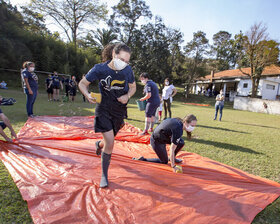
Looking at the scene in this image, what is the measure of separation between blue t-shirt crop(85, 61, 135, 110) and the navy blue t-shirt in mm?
933

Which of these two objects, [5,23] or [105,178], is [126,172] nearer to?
[105,178]

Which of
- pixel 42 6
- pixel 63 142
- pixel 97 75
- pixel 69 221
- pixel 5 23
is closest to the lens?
pixel 69 221

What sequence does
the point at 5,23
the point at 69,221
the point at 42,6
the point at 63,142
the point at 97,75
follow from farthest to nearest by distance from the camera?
the point at 42,6 < the point at 5,23 < the point at 63,142 < the point at 97,75 < the point at 69,221

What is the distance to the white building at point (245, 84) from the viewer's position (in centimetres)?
2552

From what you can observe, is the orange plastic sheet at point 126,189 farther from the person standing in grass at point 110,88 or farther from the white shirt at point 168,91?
the white shirt at point 168,91

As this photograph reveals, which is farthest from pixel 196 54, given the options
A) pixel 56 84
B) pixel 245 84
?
pixel 56 84

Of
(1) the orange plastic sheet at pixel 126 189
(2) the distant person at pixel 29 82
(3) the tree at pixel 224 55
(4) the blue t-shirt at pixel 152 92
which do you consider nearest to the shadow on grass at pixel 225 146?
(1) the orange plastic sheet at pixel 126 189

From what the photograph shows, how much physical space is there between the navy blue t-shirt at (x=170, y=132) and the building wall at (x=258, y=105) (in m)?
17.1

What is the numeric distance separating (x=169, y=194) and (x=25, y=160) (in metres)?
2.37

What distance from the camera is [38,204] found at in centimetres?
191

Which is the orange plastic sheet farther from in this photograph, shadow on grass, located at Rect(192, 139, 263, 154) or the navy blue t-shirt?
shadow on grass, located at Rect(192, 139, 263, 154)

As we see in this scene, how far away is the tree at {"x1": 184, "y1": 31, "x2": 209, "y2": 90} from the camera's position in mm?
30625

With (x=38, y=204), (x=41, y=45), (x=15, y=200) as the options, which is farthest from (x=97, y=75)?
(x=41, y=45)

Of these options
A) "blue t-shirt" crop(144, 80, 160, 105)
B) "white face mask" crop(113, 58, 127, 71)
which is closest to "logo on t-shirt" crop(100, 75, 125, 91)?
"white face mask" crop(113, 58, 127, 71)
